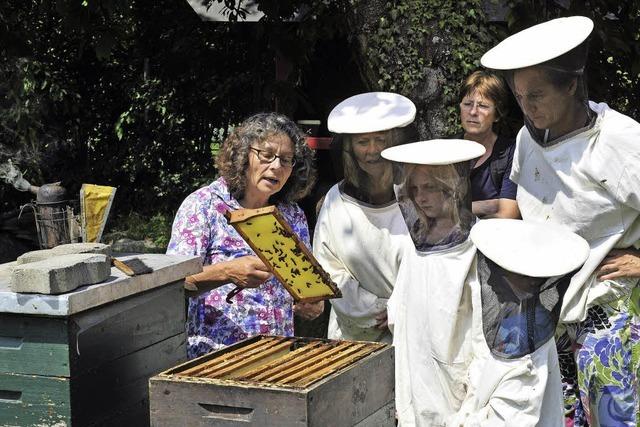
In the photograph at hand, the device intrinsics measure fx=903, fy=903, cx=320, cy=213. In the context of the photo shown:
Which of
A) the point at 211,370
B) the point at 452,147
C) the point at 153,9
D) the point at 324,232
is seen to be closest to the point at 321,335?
the point at 324,232

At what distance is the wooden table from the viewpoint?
2.11 meters

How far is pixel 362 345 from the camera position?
240 cm

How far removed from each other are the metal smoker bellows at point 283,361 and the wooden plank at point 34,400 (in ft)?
Result: 0.89

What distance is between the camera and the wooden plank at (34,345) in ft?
6.93

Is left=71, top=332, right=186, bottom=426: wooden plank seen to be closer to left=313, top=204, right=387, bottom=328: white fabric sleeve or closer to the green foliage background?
left=313, top=204, right=387, bottom=328: white fabric sleeve

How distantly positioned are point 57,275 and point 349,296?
1141 millimetres

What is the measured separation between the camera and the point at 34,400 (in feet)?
7.07

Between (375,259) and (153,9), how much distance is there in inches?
240

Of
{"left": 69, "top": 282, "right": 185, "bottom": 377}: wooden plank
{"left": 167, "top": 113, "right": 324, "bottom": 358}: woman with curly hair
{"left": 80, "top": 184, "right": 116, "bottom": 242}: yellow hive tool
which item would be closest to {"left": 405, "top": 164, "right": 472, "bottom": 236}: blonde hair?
{"left": 167, "top": 113, "right": 324, "bottom": 358}: woman with curly hair

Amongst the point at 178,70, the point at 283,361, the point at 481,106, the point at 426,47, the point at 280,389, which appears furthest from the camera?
the point at 178,70

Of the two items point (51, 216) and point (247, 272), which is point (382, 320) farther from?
point (51, 216)

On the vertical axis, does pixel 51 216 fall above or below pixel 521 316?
below

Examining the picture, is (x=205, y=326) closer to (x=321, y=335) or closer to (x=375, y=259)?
(x=375, y=259)

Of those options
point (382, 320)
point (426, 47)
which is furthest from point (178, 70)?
point (382, 320)
